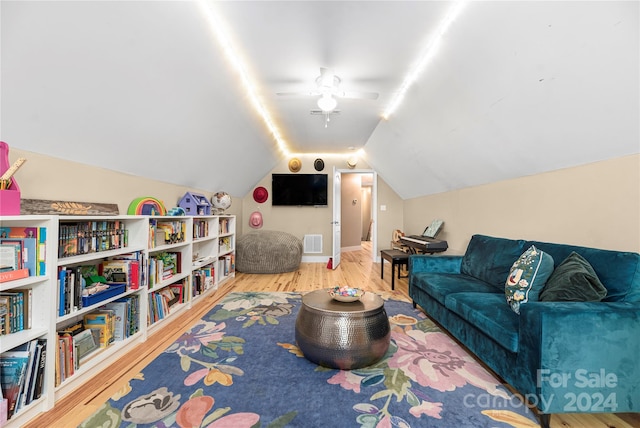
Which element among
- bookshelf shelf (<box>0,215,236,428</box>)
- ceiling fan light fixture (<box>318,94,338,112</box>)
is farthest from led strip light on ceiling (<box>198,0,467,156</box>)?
bookshelf shelf (<box>0,215,236,428</box>)

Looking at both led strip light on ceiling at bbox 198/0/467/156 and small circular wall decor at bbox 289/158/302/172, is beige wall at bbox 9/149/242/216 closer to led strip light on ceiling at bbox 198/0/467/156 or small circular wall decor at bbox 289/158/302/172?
led strip light on ceiling at bbox 198/0/467/156

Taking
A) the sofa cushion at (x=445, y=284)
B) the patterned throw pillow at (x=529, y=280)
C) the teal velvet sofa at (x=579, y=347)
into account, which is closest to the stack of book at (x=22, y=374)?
the teal velvet sofa at (x=579, y=347)

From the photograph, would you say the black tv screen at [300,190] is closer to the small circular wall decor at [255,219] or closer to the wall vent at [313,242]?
the small circular wall decor at [255,219]

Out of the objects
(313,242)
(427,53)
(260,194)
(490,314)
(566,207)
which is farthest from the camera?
(313,242)

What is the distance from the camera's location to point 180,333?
269 cm

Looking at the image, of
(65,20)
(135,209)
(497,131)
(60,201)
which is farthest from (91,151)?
(497,131)

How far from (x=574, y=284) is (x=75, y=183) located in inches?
140

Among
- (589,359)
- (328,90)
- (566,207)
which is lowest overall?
(589,359)

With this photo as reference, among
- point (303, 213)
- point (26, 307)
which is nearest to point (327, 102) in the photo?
point (26, 307)

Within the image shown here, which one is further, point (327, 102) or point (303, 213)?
point (303, 213)

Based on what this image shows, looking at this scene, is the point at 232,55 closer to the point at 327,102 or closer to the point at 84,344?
the point at 327,102

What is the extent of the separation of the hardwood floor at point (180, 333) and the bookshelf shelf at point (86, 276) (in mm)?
72

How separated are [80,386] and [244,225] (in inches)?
193

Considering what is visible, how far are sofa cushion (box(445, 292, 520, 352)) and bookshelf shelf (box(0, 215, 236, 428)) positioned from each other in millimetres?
2665
